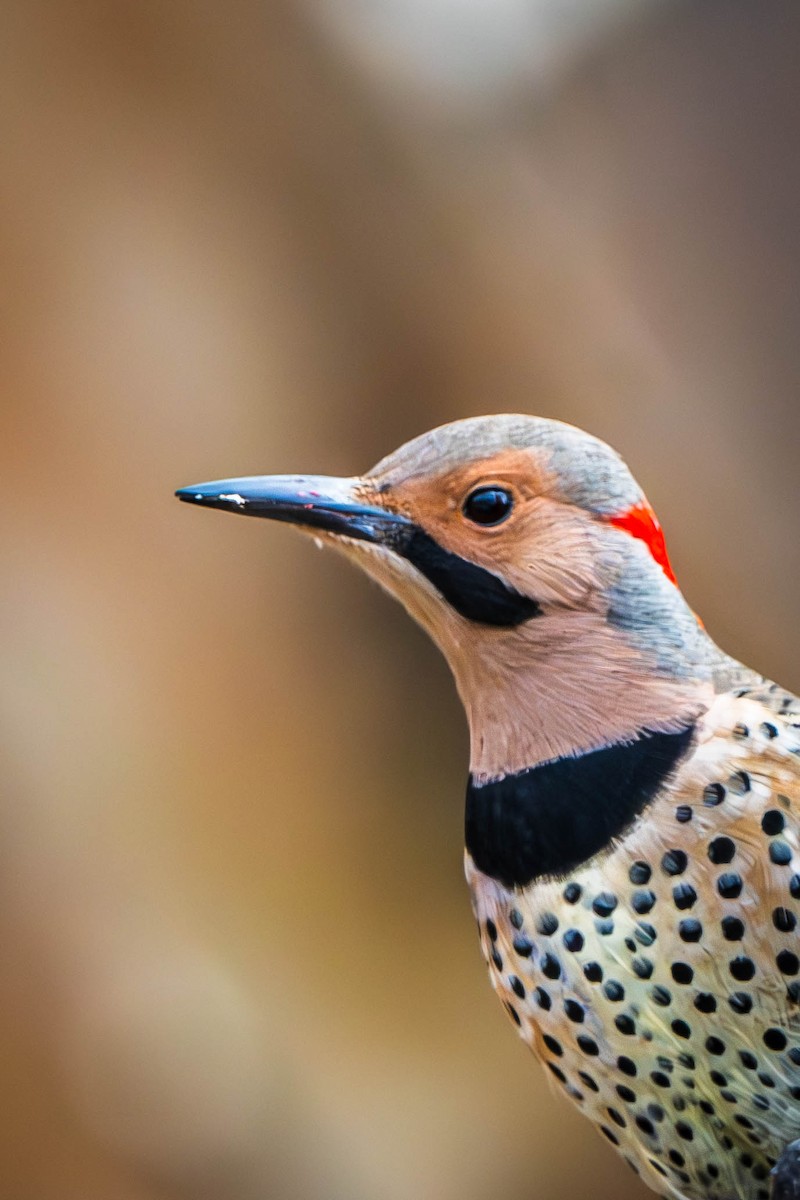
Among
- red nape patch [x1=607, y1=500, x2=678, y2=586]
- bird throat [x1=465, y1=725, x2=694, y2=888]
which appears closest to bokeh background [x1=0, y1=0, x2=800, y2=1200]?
red nape patch [x1=607, y1=500, x2=678, y2=586]

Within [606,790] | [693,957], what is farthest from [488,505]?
[693,957]

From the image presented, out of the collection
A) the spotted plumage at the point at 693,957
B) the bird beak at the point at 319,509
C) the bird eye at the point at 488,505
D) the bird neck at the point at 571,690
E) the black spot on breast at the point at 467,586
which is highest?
the bird eye at the point at 488,505

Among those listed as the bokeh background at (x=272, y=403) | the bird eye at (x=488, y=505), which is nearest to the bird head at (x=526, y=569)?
the bird eye at (x=488, y=505)

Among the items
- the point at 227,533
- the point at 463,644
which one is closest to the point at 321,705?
the point at 227,533

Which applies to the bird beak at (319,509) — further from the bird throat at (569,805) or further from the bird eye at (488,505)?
the bird throat at (569,805)

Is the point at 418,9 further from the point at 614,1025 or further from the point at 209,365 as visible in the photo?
the point at 614,1025

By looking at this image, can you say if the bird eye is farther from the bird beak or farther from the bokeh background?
the bokeh background

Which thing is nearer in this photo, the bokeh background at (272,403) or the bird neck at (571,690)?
the bird neck at (571,690)
